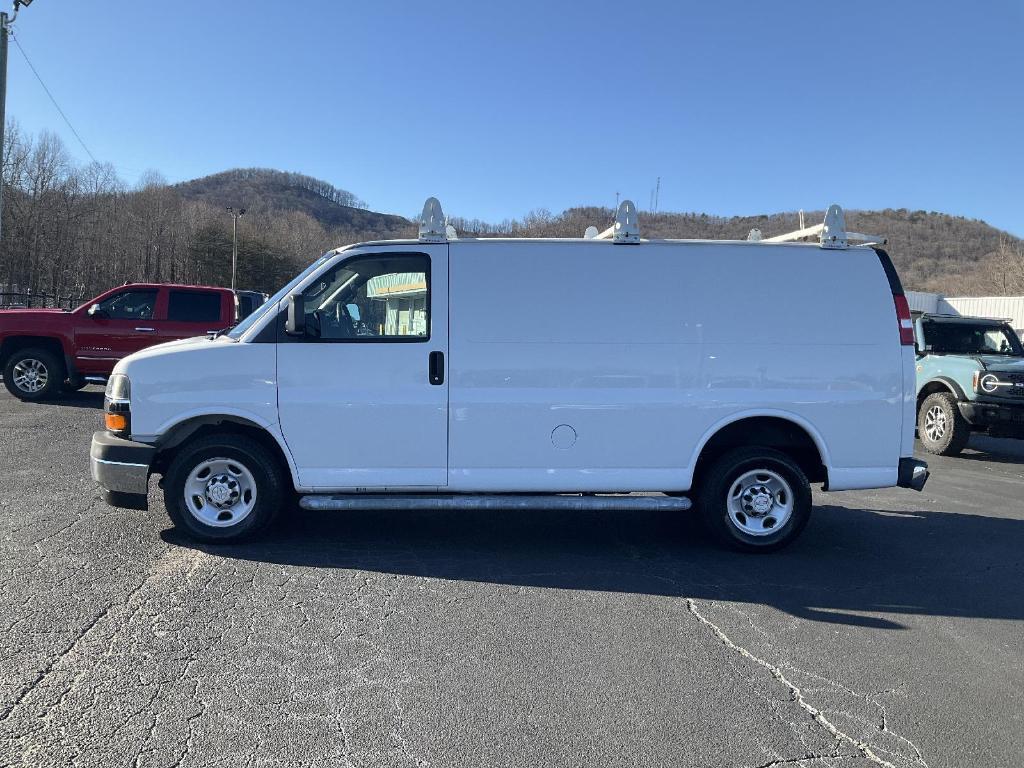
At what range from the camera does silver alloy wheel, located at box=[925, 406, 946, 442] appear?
10461 mm

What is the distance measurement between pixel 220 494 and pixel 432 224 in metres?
2.55

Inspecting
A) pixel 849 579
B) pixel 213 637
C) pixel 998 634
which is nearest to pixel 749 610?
pixel 849 579

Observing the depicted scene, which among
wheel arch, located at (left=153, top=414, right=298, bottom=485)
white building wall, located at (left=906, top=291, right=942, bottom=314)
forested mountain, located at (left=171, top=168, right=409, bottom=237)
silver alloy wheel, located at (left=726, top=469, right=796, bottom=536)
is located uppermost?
forested mountain, located at (left=171, top=168, right=409, bottom=237)

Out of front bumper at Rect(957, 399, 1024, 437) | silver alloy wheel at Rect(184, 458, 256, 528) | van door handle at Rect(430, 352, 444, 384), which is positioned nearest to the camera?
van door handle at Rect(430, 352, 444, 384)

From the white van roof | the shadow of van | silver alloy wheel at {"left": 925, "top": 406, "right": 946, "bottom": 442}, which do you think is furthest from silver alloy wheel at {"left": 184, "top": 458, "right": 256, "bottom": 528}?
silver alloy wheel at {"left": 925, "top": 406, "right": 946, "bottom": 442}

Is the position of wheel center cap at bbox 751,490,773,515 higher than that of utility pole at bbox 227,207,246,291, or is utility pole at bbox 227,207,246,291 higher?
utility pole at bbox 227,207,246,291

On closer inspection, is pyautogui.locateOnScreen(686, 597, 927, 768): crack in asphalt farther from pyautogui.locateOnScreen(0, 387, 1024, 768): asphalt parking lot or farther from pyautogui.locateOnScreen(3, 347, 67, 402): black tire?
pyautogui.locateOnScreen(3, 347, 67, 402): black tire

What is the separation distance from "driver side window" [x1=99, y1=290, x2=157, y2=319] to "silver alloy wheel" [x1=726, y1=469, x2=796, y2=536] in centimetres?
1085

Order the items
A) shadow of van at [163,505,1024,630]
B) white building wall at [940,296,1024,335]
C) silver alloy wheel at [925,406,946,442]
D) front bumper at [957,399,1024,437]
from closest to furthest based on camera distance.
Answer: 1. shadow of van at [163,505,1024,630]
2. front bumper at [957,399,1024,437]
3. silver alloy wheel at [925,406,946,442]
4. white building wall at [940,296,1024,335]

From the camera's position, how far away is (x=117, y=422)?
17.2ft

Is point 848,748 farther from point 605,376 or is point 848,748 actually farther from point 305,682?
point 605,376

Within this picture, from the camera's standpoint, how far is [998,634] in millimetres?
4125

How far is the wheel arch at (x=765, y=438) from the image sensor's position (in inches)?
210

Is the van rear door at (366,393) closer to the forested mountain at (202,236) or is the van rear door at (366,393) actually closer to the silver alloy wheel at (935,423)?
the silver alloy wheel at (935,423)
